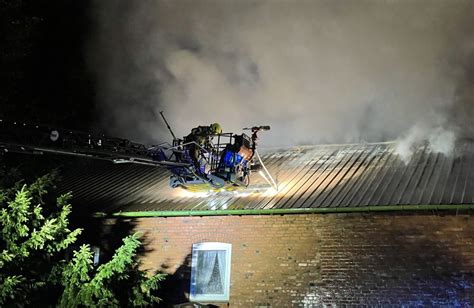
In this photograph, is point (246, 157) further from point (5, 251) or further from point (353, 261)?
point (5, 251)

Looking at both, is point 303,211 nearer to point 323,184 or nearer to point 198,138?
point 323,184

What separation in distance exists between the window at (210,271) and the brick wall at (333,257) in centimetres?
20

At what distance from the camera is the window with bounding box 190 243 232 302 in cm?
1279

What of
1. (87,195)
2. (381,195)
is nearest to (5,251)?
(87,195)

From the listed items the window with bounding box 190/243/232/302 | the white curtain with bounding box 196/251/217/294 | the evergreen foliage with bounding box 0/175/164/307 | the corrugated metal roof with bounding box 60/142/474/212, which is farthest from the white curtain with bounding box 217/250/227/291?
the evergreen foliage with bounding box 0/175/164/307

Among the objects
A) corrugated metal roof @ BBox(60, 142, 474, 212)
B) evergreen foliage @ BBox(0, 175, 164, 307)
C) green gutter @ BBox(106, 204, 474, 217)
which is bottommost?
evergreen foliage @ BBox(0, 175, 164, 307)

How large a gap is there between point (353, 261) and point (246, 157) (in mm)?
3740

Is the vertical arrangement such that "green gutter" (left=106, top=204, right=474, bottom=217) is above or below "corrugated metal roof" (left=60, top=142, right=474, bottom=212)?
below

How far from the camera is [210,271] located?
1302 centimetres

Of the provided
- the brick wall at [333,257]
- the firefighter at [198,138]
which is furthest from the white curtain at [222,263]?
the firefighter at [198,138]

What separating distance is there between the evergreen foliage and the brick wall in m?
1.27

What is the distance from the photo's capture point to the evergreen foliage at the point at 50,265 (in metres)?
11.3

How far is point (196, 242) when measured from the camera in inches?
524

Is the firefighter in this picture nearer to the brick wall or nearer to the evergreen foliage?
the brick wall
